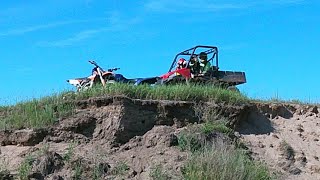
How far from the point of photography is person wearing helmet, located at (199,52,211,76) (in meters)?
22.5

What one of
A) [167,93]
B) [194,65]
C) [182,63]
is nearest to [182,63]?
[182,63]

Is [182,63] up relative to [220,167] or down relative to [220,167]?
up

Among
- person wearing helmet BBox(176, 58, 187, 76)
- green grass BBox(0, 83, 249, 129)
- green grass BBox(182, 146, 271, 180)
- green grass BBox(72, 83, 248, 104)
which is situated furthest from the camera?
person wearing helmet BBox(176, 58, 187, 76)

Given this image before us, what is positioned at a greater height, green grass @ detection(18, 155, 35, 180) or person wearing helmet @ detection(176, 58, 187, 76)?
person wearing helmet @ detection(176, 58, 187, 76)

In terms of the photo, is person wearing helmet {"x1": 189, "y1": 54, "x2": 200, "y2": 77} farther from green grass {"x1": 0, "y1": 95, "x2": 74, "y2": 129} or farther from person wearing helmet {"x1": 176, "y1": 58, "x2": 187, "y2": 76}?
green grass {"x1": 0, "y1": 95, "x2": 74, "y2": 129}

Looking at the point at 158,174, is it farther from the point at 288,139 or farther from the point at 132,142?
the point at 288,139

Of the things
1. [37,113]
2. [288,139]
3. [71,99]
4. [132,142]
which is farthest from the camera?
[288,139]

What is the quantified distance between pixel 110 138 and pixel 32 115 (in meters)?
1.98

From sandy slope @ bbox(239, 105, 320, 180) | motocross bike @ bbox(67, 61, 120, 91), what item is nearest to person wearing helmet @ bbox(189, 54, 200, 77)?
motocross bike @ bbox(67, 61, 120, 91)

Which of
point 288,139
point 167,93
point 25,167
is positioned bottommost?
point 25,167

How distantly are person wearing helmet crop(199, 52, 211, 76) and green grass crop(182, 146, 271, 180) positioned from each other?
309 inches

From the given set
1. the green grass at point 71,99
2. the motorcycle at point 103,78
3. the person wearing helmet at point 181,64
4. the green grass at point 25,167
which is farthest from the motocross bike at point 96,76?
the green grass at point 25,167

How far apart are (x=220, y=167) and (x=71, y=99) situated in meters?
4.24

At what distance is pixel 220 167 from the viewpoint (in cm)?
1386
